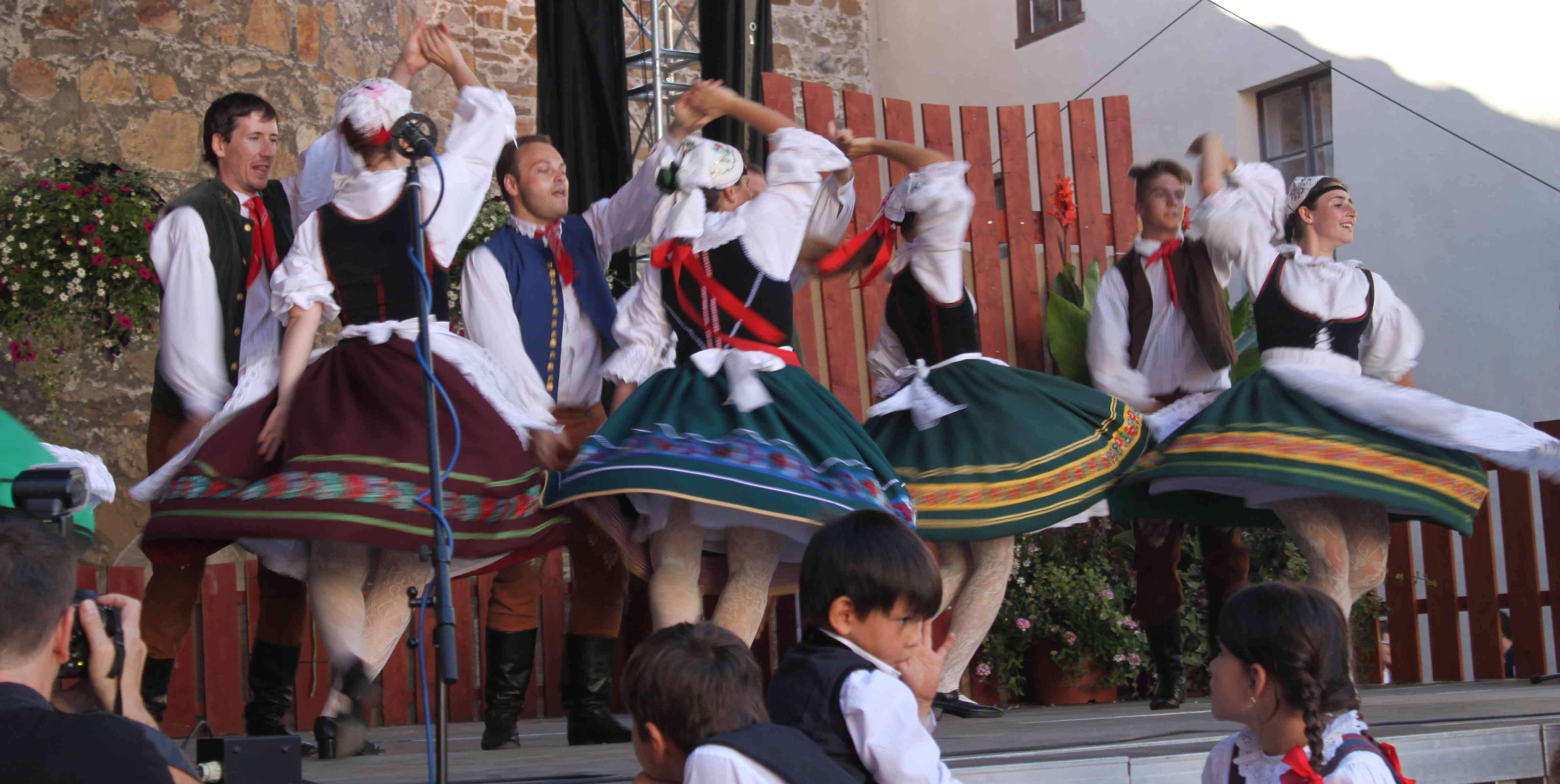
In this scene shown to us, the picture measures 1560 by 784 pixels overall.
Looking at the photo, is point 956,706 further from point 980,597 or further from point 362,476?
point 362,476

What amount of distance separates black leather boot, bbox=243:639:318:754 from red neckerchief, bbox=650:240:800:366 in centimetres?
143

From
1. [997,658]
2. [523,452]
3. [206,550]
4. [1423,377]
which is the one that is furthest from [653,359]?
[1423,377]

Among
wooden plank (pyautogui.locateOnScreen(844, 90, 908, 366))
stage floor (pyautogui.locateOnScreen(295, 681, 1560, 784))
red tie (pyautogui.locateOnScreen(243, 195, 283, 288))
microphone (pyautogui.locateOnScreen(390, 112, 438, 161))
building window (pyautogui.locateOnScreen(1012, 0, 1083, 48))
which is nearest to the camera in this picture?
microphone (pyautogui.locateOnScreen(390, 112, 438, 161))

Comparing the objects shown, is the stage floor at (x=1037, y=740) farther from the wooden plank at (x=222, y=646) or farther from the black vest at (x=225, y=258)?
the black vest at (x=225, y=258)

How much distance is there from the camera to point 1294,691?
8.16 ft

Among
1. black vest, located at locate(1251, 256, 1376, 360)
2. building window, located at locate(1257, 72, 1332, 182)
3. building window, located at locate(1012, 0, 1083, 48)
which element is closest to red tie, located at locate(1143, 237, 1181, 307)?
→ black vest, located at locate(1251, 256, 1376, 360)

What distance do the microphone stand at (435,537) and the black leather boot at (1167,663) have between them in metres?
2.82

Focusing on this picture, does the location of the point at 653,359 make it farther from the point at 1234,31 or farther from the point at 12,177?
the point at 1234,31

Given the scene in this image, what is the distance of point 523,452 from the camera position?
368 cm

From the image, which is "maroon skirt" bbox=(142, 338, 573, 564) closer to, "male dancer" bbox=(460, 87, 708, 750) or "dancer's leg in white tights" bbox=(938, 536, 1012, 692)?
"male dancer" bbox=(460, 87, 708, 750)

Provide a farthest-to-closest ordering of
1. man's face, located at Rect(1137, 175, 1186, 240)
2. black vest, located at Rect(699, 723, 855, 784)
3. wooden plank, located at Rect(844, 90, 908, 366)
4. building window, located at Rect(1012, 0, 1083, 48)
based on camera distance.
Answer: building window, located at Rect(1012, 0, 1083, 48), wooden plank, located at Rect(844, 90, 908, 366), man's face, located at Rect(1137, 175, 1186, 240), black vest, located at Rect(699, 723, 855, 784)

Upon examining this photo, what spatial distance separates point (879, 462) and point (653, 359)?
2.37 ft

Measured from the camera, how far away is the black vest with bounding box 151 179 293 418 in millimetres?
4227

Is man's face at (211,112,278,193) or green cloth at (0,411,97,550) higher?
man's face at (211,112,278,193)
